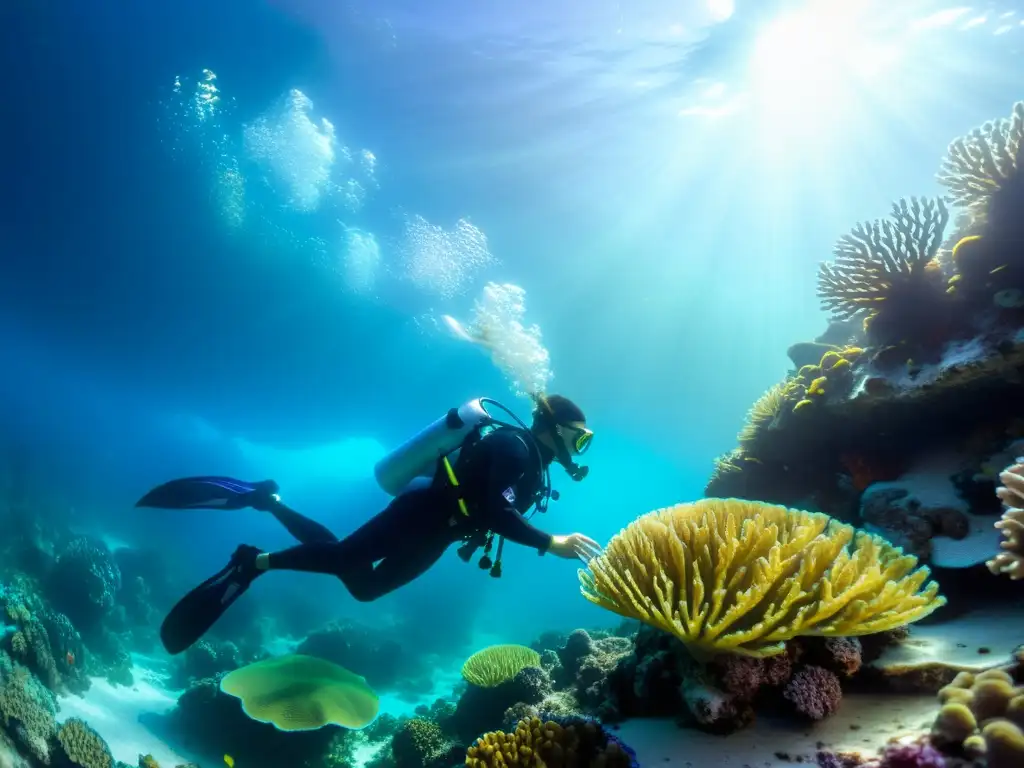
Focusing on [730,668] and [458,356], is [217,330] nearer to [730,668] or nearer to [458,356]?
[458,356]

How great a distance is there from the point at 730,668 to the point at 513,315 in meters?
23.1

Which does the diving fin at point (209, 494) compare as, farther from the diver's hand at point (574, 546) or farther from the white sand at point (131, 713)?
the diver's hand at point (574, 546)

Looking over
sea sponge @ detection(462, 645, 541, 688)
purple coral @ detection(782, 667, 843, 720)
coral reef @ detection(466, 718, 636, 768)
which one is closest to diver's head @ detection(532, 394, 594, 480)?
sea sponge @ detection(462, 645, 541, 688)

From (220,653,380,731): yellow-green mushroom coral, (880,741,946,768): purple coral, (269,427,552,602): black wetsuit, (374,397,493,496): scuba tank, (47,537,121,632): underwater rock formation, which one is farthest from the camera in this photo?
(47,537,121,632): underwater rock formation

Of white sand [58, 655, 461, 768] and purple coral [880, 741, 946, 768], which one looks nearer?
purple coral [880, 741, 946, 768]

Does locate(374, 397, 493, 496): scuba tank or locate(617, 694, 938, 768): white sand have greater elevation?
locate(374, 397, 493, 496): scuba tank

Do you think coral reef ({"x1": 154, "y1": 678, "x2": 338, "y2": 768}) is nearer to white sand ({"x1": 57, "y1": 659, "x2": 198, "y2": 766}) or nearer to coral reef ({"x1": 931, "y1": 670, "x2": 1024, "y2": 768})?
white sand ({"x1": 57, "y1": 659, "x2": 198, "y2": 766})

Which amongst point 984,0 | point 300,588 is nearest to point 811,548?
point 984,0

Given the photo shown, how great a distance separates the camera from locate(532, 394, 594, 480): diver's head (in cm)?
577

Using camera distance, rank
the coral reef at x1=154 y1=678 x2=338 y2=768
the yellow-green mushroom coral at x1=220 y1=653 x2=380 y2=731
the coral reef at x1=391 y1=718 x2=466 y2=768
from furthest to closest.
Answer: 1. the coral reef at x1=154 y1=678 x2=338 y2=768
2. the yellow-green mushroom coral at x1=220 y1=653 x2=380 y2=731
3. the coral reef at x1=391 y1=718 x2=466 y2=768

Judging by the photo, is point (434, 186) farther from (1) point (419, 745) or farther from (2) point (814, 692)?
(2) point (814, 692)

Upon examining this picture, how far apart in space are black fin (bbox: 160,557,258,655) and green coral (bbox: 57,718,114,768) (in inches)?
93.9

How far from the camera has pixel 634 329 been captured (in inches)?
1139

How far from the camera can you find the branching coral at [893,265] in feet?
17.9
